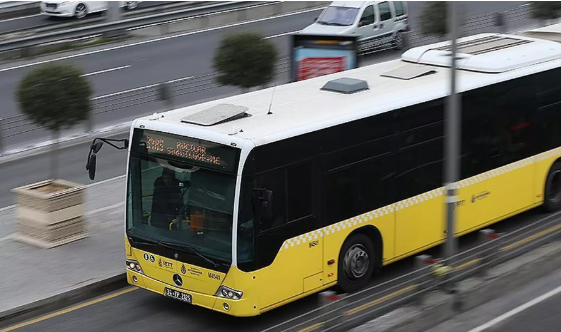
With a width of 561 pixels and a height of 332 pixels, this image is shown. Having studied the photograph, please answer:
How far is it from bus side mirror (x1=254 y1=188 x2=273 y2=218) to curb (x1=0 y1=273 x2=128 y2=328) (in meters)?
3.33

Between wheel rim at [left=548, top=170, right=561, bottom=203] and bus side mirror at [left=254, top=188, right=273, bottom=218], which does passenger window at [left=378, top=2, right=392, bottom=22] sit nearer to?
wheel rim at [left=548, top=170, right=561, bottom=203]

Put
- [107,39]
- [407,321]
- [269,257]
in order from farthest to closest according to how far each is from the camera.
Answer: [107,39]
[269,257]
[407,321]

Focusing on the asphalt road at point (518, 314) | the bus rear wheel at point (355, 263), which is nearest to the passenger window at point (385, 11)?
the bus rear wheel at point (355, 263)

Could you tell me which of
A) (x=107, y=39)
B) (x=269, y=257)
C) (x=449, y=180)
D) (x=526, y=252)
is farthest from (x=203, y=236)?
(x=107, y=39)

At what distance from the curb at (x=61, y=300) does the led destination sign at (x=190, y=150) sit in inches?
95.7

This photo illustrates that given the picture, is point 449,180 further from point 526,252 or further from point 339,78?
point 339,78

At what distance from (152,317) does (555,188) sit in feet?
25.0

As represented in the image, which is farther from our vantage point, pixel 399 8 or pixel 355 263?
pixel 399 8

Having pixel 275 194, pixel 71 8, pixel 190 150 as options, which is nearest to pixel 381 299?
pixel 275 194

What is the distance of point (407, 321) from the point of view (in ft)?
36.0

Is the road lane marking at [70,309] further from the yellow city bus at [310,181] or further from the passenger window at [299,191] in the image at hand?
the passenger window at [299,191]

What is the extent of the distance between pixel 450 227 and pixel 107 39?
77.6 feet

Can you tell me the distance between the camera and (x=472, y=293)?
39.9 feet

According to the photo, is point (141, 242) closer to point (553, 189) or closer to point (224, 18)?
point (553, 189)
